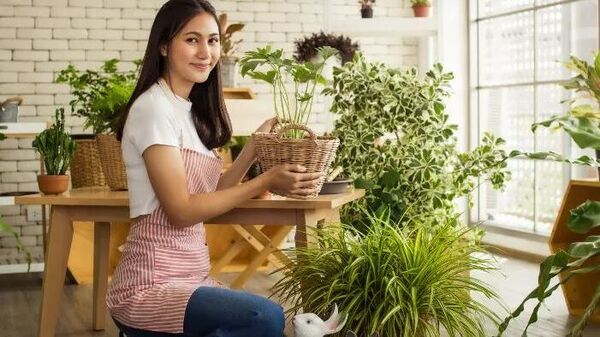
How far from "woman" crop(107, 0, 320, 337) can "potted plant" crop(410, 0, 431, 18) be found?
15.2 ft

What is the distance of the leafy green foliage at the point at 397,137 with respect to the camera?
398cm

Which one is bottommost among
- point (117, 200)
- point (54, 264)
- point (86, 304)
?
point (86, 304)

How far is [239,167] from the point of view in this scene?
2.92 metres

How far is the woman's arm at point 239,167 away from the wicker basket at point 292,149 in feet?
0.29

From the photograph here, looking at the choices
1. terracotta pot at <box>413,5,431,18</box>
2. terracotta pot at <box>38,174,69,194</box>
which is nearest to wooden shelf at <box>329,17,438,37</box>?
terracotta pot at <box>413,5,431,18</box>

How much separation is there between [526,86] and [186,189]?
4.69 meters

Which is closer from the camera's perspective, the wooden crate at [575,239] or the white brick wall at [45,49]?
the wooden crate at [575,239]

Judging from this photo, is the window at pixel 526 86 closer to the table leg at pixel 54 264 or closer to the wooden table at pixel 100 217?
Answer: the wooden table at pixel 100 217

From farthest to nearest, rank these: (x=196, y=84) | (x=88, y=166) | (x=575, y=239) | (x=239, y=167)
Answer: (x=575, y=239), (x=88, y=166), (x=239, y=167), (x=196, y=84)

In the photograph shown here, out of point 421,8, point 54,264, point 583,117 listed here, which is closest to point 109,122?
point 54,264

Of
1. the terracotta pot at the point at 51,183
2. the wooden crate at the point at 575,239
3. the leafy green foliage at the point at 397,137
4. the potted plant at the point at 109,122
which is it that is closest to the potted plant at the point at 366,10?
the wooden crate at the point at 575,239

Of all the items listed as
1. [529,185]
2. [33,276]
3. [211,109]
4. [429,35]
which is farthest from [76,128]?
[211,109]

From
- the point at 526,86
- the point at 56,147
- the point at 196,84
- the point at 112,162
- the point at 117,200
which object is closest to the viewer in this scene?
the point at 196,84

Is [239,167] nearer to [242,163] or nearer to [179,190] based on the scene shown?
[242,163]
